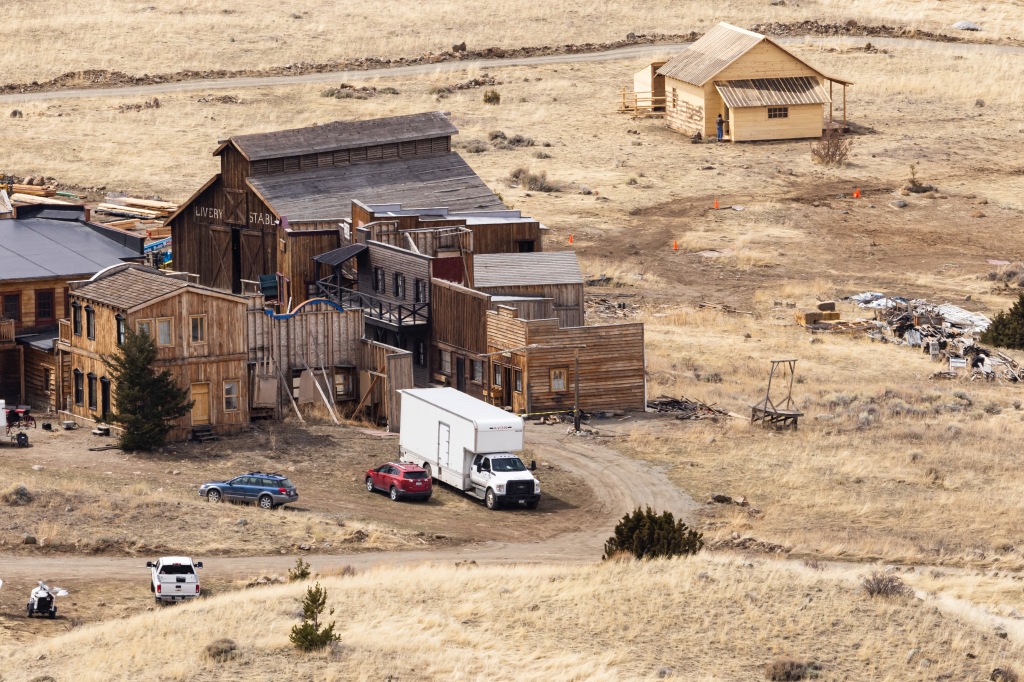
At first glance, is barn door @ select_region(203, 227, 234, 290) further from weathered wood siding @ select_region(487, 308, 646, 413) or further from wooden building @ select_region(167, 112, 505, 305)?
weathered wood siding @ select_region(487, 308, 646, 413)

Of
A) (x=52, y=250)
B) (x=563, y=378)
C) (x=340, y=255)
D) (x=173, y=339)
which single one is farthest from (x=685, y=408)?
(x=52, y=250)

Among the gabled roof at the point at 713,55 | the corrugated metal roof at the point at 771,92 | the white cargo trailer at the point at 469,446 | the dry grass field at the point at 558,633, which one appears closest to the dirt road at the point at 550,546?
the white cargo trailer at the point at 469,446

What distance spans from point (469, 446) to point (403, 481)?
2283 millimetres

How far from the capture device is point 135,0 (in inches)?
5906

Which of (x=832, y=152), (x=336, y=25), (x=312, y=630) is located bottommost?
(x=312, y=630)

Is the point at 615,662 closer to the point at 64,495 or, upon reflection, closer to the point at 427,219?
the point at 64,495

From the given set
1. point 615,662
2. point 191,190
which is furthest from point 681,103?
point 615,662

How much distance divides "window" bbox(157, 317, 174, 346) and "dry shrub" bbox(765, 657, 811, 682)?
28761 millimetres

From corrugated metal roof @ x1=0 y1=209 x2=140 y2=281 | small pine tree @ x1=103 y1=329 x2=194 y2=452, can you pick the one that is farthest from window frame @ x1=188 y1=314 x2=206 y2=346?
corrugated metal roof @ x1=0 y1=209 x2=140 y2=281

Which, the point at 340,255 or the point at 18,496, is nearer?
the point at 18,496

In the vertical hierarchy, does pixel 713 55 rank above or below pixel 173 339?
above

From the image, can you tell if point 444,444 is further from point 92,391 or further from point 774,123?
point 774,123

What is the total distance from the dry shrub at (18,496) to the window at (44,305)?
18.0 metres

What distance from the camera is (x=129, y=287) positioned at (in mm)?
61750
